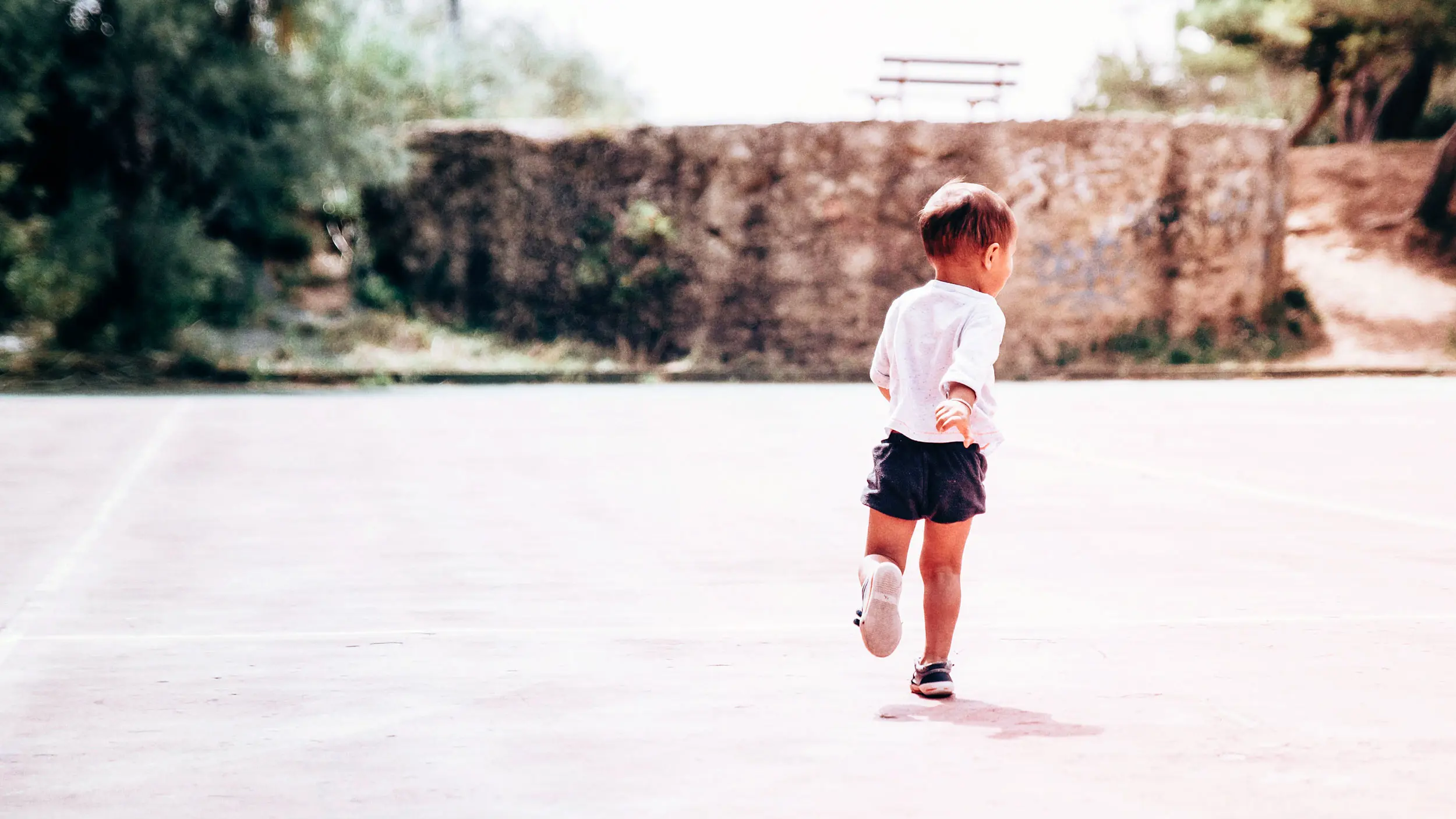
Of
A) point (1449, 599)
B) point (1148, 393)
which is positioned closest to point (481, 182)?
point (1148, 393)

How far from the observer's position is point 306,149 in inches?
907

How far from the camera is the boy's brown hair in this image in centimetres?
495

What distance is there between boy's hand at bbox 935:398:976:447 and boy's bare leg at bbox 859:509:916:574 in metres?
0.41

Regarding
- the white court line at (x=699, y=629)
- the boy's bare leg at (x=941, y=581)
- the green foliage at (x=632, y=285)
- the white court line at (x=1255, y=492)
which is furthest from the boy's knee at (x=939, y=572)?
the green foliage at (x=632, y=285)

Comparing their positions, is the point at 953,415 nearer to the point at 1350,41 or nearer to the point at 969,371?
the point at 969,371

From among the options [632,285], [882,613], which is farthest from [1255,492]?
[632,285]

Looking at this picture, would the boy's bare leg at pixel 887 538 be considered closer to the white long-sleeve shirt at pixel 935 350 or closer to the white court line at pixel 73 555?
the white long-sleeve shirt at pixel 935 350

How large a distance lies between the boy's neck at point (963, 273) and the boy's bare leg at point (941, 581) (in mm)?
688

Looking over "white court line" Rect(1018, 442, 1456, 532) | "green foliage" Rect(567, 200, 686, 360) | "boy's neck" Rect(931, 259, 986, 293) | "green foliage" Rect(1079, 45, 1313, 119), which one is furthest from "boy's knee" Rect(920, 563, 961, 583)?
"green foliage" Rect(1079, 45, 1313, 119)

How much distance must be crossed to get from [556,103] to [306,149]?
3504cm

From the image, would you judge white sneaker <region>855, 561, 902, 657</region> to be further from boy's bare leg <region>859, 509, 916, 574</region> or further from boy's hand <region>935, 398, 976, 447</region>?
boy's hand <region>935, 398, 976, 447</region>

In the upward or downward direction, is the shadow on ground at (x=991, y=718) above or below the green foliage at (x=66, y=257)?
below

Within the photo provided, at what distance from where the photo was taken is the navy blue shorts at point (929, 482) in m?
4.92

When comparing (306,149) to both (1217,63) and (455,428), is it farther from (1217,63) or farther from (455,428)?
(1217,63)
